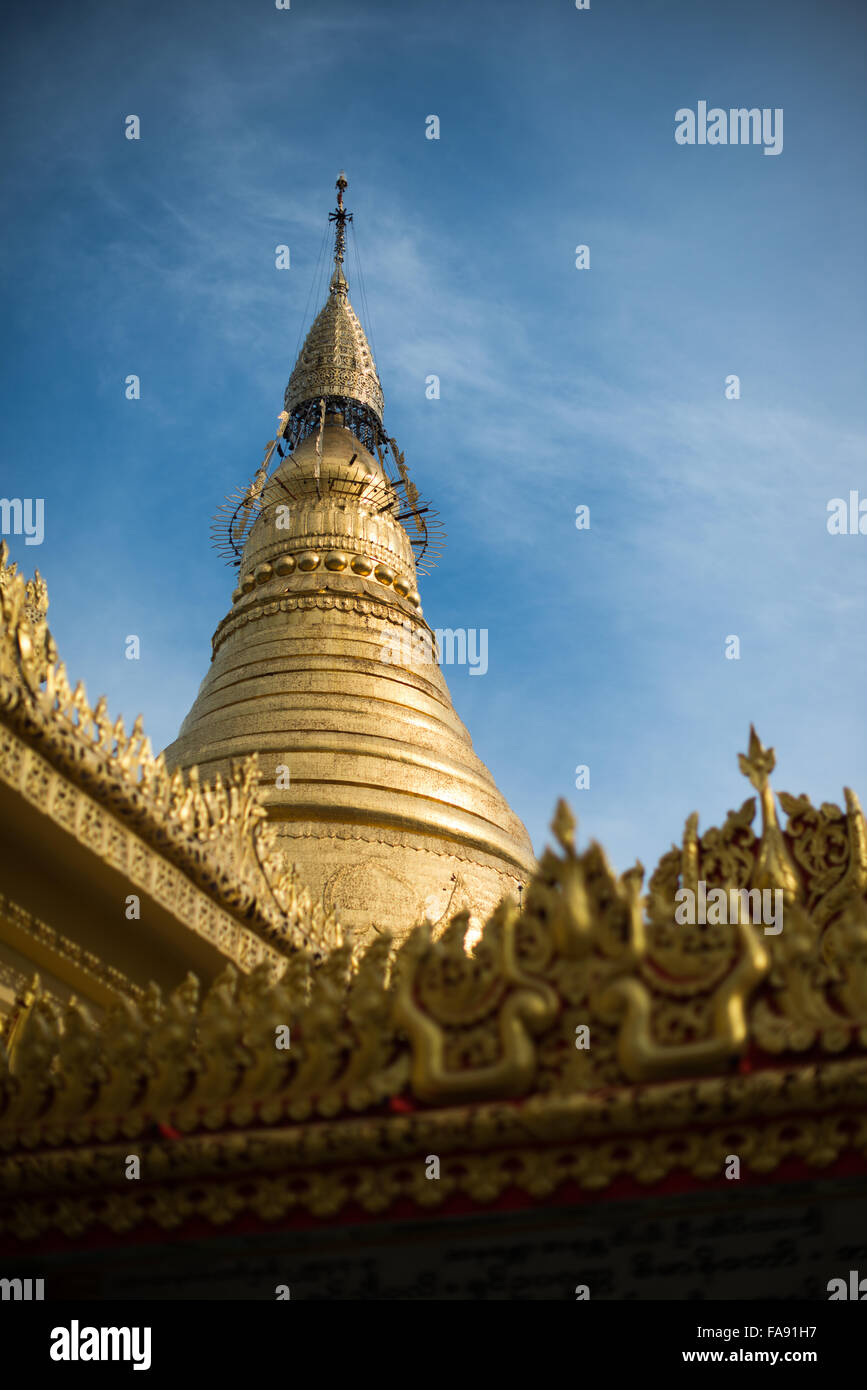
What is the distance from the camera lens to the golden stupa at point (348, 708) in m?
14.9

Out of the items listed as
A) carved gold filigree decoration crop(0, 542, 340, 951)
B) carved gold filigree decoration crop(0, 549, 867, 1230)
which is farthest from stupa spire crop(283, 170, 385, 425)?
carved gold filigree decoration crop(0, 549, 867, 1230)

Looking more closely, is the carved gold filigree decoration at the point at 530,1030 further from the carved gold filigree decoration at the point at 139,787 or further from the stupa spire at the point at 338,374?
the stupa spire at the point at 338,374

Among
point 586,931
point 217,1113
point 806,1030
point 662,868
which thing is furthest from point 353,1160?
point 662,868

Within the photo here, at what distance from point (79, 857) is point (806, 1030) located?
473 cm

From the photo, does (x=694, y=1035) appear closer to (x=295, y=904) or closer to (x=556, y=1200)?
(x=556, y=1200)

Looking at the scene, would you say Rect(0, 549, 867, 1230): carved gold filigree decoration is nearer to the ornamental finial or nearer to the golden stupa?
the golden stupa

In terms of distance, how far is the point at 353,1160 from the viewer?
3.76 metres

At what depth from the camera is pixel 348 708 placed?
16.6 m

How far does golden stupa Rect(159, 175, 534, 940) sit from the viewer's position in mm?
14938

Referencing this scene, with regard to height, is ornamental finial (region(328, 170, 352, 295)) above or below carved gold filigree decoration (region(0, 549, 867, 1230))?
above

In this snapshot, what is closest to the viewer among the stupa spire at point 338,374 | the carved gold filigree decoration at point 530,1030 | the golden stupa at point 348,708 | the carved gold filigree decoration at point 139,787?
the carved gold filigree decoration at point 530,1030

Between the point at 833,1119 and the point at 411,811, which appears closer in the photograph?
the point at 833,1119

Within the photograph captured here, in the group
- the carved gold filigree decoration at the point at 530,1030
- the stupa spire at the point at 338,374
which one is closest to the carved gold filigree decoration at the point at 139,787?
the carved gold filigree decoration at the point at 530,1030
